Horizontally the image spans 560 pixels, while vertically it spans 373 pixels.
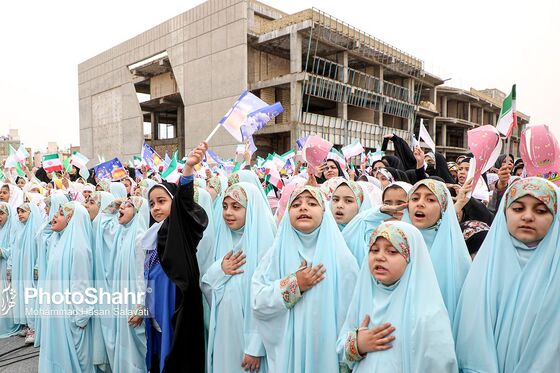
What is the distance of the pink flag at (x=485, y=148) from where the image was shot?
2.23m

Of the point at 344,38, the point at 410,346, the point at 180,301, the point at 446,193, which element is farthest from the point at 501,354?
the point at 344,38

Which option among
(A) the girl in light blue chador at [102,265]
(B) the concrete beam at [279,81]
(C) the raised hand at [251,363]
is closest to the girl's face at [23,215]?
(A) the girl in light blue chador at [102,265]

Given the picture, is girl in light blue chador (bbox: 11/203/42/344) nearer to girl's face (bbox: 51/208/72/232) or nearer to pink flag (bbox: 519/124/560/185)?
girl's face (bbox: 51/208/72/232)

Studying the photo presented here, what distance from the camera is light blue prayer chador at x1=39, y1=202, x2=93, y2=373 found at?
2.85m

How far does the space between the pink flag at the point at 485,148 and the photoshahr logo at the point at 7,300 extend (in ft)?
15.8

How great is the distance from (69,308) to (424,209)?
9.06ft

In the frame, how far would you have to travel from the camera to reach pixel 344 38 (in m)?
21.1

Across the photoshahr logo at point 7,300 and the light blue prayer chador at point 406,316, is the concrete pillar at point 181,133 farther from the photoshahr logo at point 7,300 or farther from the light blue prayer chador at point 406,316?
the light blue prayer chador at point 406,316

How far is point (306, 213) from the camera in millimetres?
1963

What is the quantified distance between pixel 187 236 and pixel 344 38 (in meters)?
21.1

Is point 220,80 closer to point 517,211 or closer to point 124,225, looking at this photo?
point 124,225

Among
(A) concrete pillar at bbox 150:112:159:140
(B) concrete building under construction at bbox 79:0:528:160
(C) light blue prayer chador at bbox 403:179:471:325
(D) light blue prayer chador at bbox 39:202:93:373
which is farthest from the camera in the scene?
(A) concrete pillar at bbox 150:112:159:140

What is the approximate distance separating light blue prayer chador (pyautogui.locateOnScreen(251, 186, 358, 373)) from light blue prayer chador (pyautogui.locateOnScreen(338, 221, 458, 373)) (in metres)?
0.20

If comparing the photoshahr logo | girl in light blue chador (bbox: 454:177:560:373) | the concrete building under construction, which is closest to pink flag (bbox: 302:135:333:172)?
girl in light blue chador (bbox: 454:177:560:373)
